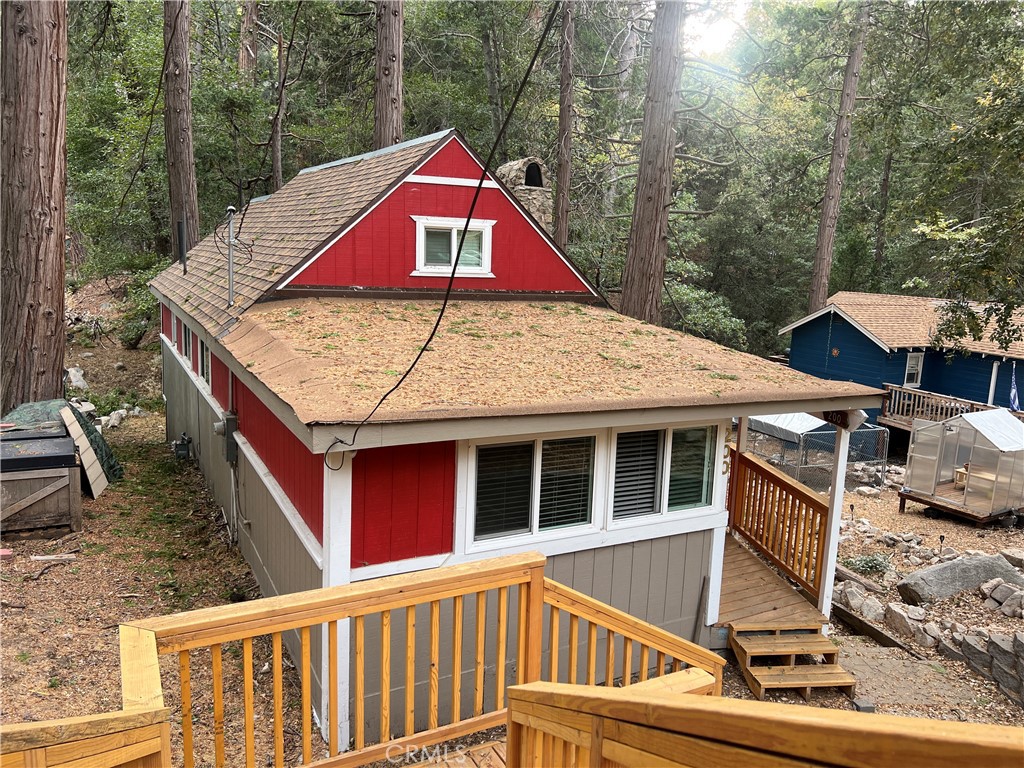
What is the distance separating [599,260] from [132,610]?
47.8ft

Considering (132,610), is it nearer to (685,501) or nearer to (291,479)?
(291,479)

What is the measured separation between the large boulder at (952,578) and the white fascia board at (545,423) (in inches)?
172

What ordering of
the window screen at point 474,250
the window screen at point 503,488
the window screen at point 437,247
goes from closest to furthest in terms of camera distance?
the window screen at point 503,488 → the window screen at point 437,247 → the window screen at point 474,250

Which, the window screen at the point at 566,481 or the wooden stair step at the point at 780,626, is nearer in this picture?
the window screen at the point at 566,481

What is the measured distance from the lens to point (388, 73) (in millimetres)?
12523

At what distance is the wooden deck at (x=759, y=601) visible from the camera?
7168 millimetres

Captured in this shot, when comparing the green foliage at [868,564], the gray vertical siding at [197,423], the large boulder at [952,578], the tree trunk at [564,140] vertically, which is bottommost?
the green foliage at [868,564]

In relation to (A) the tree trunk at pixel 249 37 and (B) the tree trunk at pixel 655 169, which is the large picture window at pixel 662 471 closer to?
(B) the tree trunk at pixel 655 169

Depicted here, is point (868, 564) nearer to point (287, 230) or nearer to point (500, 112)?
point (287, 230)

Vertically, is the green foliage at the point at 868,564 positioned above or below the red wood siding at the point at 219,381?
below

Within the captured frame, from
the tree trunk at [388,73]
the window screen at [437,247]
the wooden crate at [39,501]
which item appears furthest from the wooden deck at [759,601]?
the tree trunk at [388,73]

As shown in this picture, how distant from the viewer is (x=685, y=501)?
21.8 ft

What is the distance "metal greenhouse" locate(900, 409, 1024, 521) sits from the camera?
14.4m

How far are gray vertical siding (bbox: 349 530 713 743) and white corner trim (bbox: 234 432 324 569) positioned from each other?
2.19 ft
